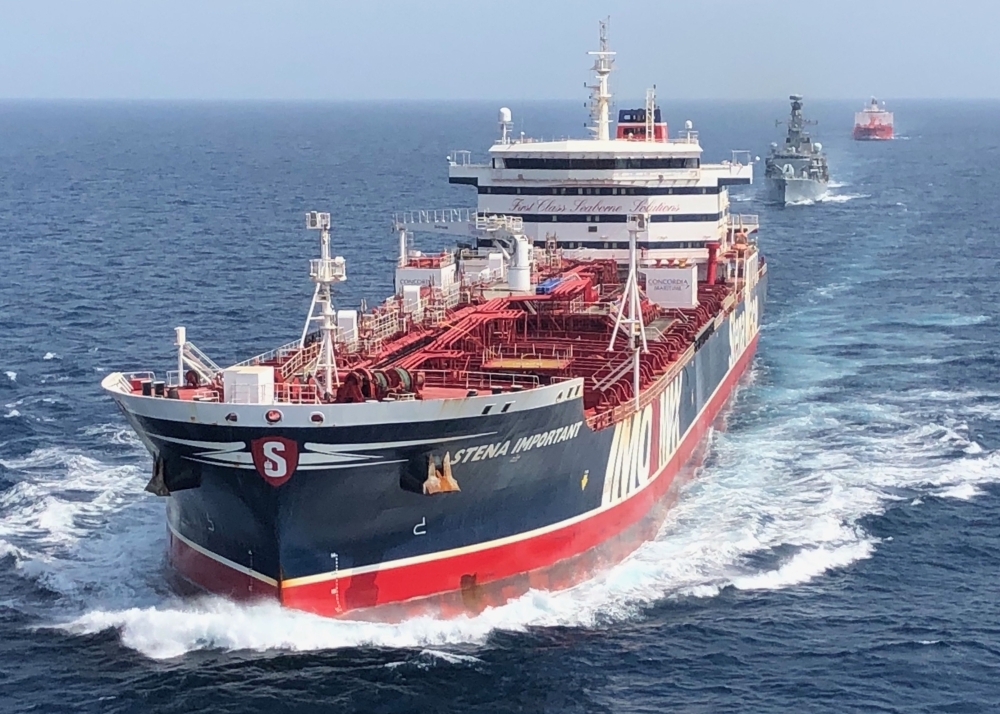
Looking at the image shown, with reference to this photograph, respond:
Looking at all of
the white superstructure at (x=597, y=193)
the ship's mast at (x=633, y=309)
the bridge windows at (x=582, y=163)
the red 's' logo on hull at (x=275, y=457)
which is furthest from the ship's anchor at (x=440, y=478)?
the bridge windows at (x=582, y=163)

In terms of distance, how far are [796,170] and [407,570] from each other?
332 ft

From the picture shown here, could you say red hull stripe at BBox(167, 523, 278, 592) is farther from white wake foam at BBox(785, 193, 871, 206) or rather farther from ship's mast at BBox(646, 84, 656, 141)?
white wake foam at BBox(785, 193, 871, 206)

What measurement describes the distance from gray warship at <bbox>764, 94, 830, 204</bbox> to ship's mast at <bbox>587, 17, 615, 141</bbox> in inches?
2603

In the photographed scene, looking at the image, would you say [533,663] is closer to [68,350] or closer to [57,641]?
[57,641]

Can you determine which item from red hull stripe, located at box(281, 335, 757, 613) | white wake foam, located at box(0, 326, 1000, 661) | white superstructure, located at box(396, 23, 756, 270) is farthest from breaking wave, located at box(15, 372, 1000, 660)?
white superstructure, located at box(396, 23, 756, 270)

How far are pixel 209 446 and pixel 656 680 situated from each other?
32.0 ft

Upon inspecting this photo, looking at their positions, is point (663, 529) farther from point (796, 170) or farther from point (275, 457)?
point (796, 170)

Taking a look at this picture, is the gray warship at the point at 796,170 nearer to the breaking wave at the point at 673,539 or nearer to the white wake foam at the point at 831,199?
the white wake foam at the point at 831,199

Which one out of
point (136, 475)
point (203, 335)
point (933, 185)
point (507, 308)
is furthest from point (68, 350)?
point (933, 185)

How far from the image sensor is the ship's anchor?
88.6 feet

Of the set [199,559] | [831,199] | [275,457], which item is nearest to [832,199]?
[831,199]

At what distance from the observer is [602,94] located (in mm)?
54656

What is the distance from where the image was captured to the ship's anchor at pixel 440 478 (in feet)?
88.6

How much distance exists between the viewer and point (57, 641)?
27.7 meters
